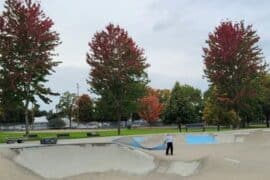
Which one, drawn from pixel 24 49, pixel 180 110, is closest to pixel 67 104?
pixel 180 110

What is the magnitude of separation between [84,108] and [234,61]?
215 ft

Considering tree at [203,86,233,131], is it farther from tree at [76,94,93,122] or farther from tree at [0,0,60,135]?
tree at [76,94,93,122]

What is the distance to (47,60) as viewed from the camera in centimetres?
4438

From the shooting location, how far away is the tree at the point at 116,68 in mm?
50469

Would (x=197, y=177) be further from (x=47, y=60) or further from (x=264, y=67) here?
(x=264, y=67)

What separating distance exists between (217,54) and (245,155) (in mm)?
25485

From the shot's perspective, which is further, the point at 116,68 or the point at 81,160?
the point at 116,68

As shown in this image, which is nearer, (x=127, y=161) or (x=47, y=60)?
(x=127, y=161)

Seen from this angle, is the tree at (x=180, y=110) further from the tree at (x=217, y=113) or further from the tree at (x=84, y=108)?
the tree at (x=84, y=108)

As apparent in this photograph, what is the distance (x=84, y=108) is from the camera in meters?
116

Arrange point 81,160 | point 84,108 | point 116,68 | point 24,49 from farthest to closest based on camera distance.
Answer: point 84,108
point 116,68
point 24,49
point 81,160

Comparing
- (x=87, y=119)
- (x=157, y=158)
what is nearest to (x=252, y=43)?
(x=157, y=158)

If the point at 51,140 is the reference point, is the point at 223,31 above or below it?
above

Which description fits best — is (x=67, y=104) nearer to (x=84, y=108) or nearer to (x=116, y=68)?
(x=84, y=108)
